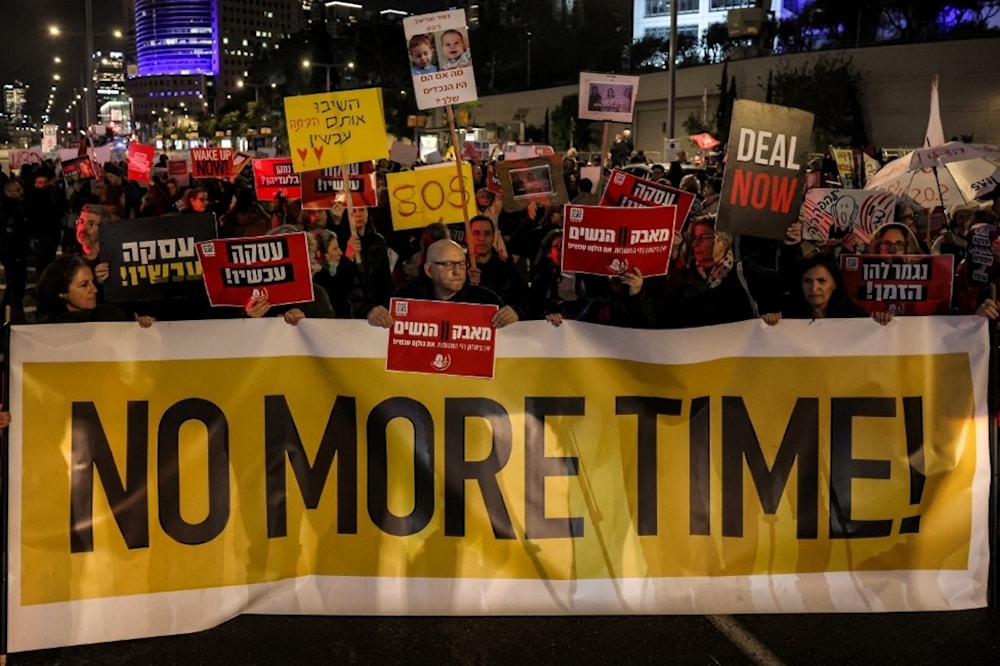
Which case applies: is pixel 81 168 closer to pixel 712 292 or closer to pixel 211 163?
pixel 211 163

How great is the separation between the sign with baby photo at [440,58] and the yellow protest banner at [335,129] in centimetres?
39

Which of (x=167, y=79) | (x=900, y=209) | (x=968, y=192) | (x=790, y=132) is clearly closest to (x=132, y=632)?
(x=790, y=132)

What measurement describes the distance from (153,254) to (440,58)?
3.16 meters

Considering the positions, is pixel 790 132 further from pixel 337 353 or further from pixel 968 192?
pixel 968 192

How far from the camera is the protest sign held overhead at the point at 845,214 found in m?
9.39

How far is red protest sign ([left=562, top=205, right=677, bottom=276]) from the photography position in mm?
5270

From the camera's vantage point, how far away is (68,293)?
492 cm

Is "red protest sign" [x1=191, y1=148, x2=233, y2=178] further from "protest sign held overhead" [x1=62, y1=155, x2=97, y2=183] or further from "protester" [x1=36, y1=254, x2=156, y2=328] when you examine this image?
"protester" [x1=36, y1=254, x2=156, y2=328]

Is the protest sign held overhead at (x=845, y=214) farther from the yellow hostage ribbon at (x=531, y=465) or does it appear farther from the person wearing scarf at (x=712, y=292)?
the yellow hostage ribbon at (x=531, y=465)

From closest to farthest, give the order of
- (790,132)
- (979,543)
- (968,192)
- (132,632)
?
(132,632)
(979,543)
(790,132)
(968,192)

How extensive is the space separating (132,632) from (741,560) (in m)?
2.58

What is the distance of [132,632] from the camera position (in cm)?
424

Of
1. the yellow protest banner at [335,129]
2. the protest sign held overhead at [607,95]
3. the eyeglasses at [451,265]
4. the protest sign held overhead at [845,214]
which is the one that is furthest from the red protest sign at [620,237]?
the protest sign held overhead at [607,95]

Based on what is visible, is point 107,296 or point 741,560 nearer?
point 741,560
